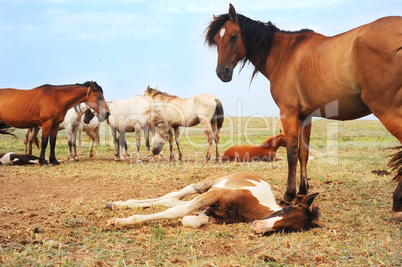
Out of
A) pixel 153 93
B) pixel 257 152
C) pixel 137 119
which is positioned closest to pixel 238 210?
pixel 257 152

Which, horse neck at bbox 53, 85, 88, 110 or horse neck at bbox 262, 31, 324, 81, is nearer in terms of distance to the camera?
horse neck at bbox 262, 31, 324, 81

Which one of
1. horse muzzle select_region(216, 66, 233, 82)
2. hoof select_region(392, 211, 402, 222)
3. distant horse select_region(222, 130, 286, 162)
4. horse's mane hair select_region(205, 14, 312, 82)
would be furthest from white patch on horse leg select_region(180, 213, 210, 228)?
distant horse select_region(222, 130, 286, 162)

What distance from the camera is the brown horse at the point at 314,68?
4066 mm

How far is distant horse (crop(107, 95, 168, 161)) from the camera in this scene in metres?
12.3

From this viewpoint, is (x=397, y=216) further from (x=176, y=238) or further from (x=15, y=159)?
(x=15, y=159)

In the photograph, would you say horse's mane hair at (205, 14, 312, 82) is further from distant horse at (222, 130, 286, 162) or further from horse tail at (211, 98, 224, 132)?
horse tail at (211, 98, 224, 132)

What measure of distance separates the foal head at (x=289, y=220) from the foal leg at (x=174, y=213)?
0.64 meters

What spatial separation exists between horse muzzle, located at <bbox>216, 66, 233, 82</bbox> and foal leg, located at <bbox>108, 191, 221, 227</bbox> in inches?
87.7

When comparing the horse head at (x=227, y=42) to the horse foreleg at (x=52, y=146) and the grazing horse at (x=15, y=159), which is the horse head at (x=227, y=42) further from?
the grazing horse at (x=15, y=159)

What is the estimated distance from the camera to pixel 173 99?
13.2 metres

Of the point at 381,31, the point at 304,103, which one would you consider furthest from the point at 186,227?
the point at 381,31

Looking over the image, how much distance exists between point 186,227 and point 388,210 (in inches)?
115

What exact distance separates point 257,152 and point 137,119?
4859 millimetres

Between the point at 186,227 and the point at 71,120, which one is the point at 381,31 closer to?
the point at 186,227
